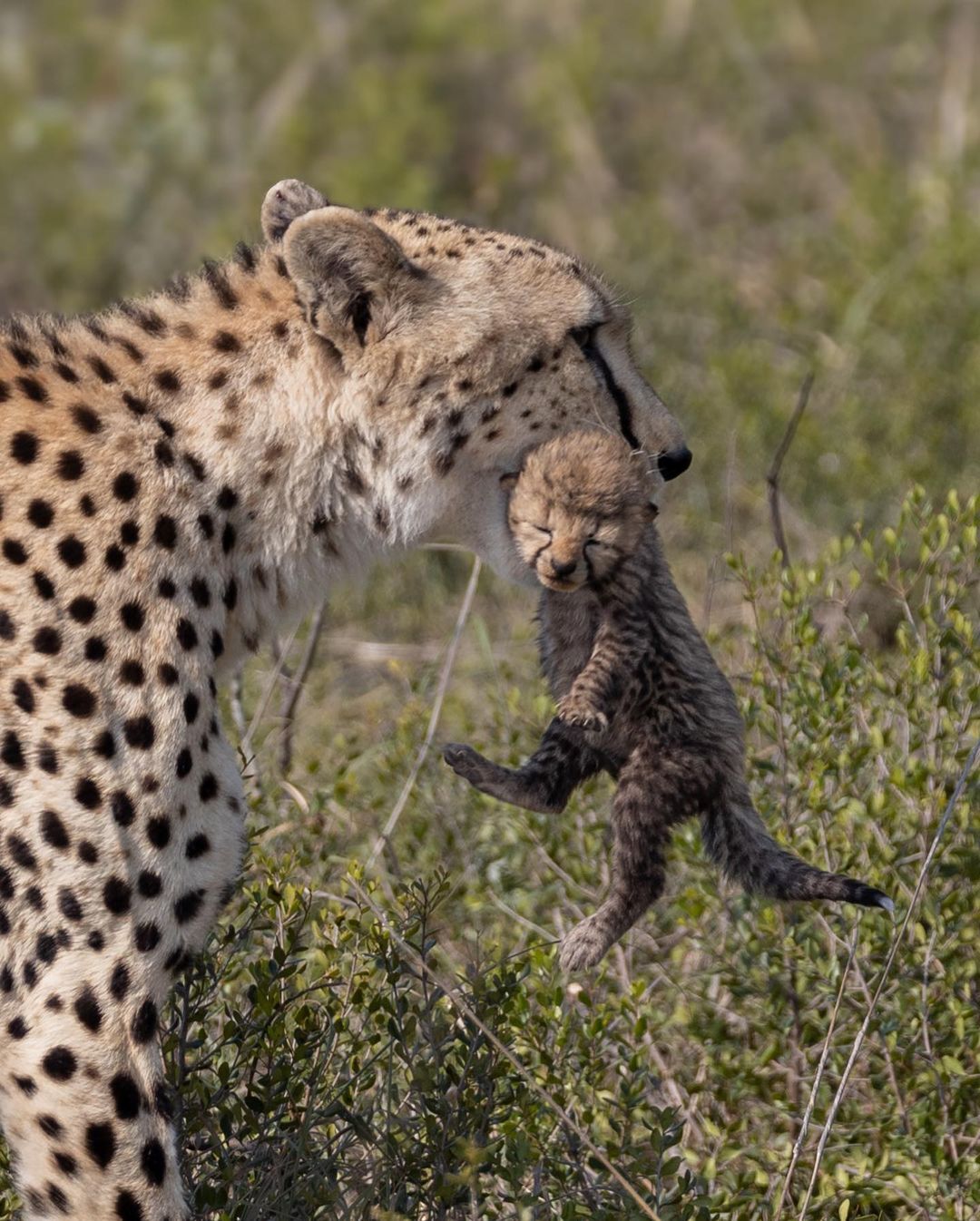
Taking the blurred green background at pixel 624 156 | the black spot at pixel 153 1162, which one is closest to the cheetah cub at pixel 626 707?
the black spot at pixel 153 1162

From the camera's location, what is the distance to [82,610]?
128 inches

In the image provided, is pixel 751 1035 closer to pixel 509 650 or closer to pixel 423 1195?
pixel 423 1195

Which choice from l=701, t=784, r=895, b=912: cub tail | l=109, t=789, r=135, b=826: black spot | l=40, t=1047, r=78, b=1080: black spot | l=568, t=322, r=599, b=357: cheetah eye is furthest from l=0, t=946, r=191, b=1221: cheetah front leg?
l=568, t=322, r=599, b=357: cheetah eye

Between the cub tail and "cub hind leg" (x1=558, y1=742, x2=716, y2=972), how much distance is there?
66 millimetres

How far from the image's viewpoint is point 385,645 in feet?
21.0

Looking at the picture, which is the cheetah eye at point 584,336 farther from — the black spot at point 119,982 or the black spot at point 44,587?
the black spot at point 119,982

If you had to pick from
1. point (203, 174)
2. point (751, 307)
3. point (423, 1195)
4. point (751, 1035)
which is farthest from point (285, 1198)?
point (203, 174)

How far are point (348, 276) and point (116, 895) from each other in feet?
3.94

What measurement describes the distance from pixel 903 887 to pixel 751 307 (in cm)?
501

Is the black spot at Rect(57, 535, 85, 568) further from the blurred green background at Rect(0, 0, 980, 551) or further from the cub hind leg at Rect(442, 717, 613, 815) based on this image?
the blurred green background at Rect(0, 0, 980, 551)

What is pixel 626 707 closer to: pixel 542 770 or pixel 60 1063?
pixel 542 770

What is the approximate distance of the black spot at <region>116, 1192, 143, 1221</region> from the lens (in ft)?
10.2

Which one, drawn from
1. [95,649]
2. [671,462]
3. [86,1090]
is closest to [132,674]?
[95,649]

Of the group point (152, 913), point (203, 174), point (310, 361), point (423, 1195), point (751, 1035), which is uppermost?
point (203, 174)
